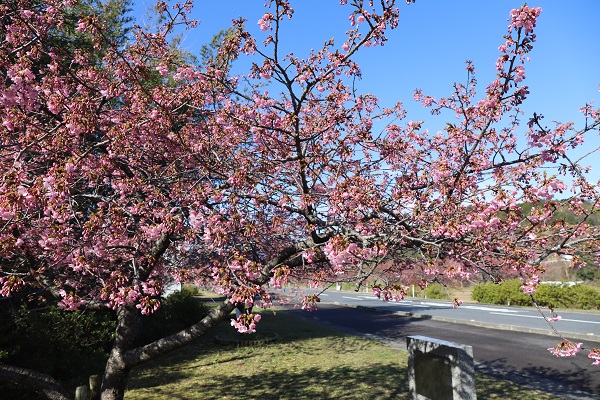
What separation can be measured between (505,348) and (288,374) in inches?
258

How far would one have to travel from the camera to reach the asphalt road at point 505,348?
8047 mm

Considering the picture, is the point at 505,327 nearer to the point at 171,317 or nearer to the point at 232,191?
the point at 171,317

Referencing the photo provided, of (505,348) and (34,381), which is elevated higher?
(34,381)

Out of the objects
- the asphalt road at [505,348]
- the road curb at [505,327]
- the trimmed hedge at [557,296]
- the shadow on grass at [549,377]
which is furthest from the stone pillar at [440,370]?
the trimmed hedge at [557,296]

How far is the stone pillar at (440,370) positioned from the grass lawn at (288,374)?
6.25ft

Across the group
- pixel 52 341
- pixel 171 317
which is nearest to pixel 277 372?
pixel 52 341

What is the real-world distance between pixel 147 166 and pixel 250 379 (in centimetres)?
565

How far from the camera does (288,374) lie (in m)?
9.42

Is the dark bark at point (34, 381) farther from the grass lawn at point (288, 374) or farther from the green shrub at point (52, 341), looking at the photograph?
the grass lawn at point (288, 374)

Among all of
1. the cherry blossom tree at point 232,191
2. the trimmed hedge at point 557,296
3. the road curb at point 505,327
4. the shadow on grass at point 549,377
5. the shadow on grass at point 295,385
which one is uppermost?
the cherry blossom tree at point 232,191

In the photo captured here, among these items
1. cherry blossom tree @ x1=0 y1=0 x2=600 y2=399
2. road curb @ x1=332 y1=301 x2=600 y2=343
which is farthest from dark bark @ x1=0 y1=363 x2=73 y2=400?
road curb @ x1=332 y1=301 x2=600 y2=343

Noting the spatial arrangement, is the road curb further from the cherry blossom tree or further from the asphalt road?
the cherry blossom tree

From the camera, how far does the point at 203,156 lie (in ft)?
18.0

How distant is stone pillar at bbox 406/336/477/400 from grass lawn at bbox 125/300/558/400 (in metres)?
1.90
